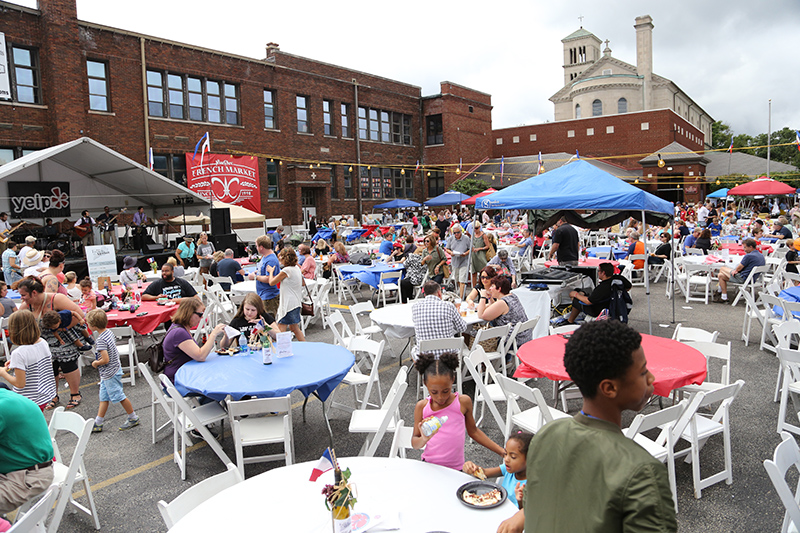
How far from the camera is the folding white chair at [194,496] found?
2551mm

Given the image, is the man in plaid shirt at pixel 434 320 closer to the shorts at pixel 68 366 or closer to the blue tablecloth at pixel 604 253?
the shorts at pixel 68 366

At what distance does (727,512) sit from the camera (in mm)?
3701

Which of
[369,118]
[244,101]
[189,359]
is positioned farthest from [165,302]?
[369,118]

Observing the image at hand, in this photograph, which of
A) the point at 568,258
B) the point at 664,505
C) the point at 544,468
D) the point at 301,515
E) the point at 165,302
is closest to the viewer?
the point at 664,505

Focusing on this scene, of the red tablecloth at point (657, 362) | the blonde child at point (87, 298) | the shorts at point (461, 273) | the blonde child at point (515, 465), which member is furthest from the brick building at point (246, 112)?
the blonde child at point (515, 465)

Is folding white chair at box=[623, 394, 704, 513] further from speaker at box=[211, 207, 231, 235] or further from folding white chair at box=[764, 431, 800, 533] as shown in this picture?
speaker at box=[211, 207, 231, 235]

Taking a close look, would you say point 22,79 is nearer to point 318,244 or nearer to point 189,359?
point 318,244

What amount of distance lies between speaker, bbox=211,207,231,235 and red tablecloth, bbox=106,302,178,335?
10.3 metres

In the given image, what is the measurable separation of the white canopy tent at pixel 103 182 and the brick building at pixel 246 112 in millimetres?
2184

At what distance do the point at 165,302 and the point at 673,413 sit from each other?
749 cm

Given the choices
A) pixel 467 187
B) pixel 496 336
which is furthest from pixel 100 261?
pixel 467 187

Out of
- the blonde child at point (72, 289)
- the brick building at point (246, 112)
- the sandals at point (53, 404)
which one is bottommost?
the sandals at point (53, 404)

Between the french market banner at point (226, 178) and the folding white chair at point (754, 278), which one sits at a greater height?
the french market banner at point (226, 178)

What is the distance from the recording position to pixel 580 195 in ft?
26.9
